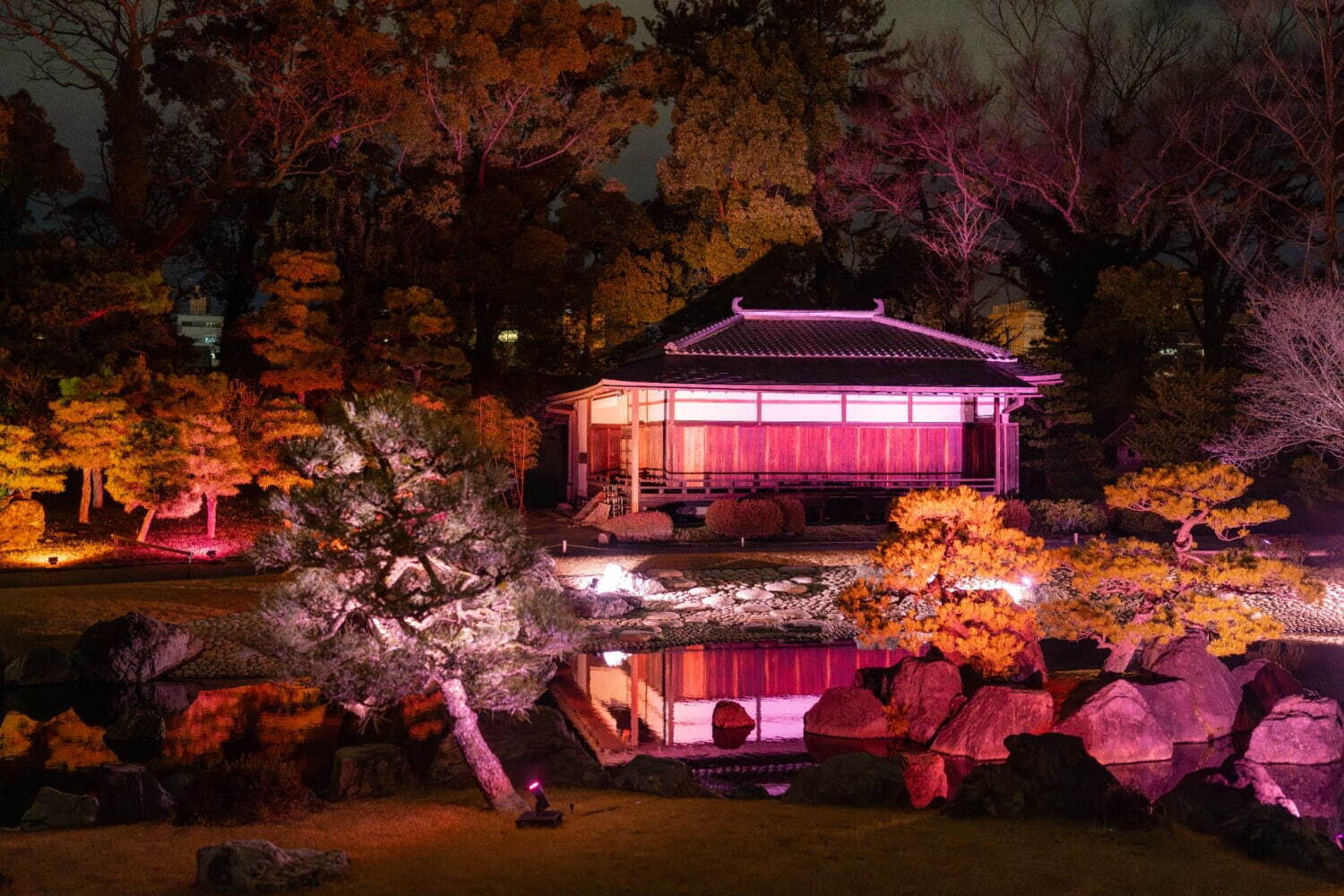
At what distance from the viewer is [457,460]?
779 centimetres

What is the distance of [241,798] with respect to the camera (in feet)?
25.1

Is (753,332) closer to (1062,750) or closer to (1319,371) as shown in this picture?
(1319,371)

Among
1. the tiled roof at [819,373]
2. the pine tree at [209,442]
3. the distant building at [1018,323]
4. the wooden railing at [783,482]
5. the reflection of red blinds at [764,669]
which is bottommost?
the reflection of red blinds at [764,669]

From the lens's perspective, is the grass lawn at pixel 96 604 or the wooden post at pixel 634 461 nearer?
the grass lawn at pixel 96 604

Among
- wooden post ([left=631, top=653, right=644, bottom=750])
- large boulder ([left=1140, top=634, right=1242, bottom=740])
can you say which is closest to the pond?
wooden post ([left=631, top=653, right=644, bottom=750])

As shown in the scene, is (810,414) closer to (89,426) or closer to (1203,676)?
(1203,676)

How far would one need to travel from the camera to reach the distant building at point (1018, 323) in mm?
37344

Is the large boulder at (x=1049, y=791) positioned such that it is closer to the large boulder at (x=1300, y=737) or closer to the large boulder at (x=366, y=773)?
Answer: the large boulder at (x=1300, y=737)

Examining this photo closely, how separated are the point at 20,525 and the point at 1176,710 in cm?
1758

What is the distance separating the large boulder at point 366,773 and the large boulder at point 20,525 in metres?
12.8

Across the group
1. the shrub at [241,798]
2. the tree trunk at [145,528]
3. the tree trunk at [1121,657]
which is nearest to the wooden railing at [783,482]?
the tree trunk at [145,528]

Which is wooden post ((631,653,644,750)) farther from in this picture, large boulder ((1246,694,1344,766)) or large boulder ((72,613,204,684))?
large boulder ((1246,694,1344,766))

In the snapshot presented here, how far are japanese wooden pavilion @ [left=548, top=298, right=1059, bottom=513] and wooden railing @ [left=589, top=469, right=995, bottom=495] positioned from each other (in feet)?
0.10

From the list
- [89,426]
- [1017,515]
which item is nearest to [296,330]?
[89,426]
